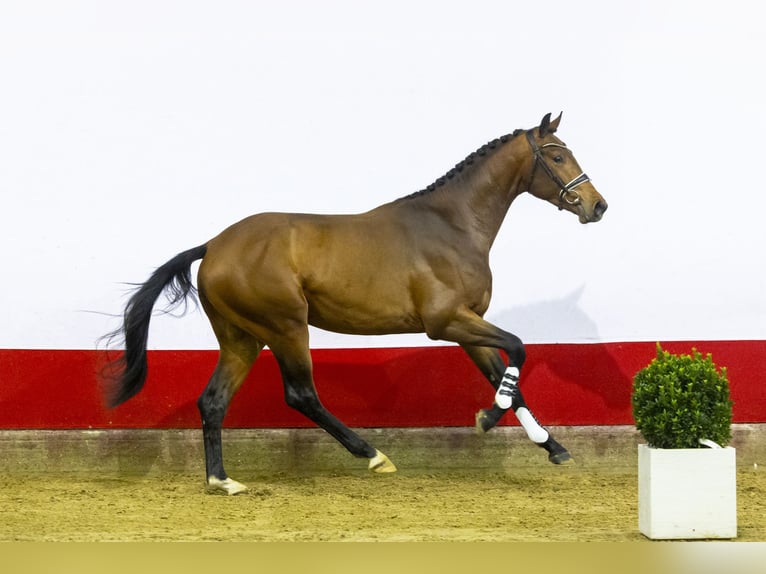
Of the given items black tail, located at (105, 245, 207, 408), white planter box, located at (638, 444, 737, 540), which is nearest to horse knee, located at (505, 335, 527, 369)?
white planter box, located at (638, 444, 737, 540)

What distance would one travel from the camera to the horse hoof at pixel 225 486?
5898 millimetres

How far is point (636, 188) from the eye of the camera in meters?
6.75

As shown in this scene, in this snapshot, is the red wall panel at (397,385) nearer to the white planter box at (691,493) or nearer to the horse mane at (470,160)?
the horse mane at (470,160)

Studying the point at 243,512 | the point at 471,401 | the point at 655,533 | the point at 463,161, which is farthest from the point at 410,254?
the point at 655,533

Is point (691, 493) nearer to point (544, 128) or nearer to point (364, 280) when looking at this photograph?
point (364, 280)

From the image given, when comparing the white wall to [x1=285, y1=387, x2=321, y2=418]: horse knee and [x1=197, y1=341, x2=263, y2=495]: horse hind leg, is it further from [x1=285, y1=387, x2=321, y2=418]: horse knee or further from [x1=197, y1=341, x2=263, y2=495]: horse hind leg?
[x1=285, y1=387, x2=321, y2=418]: horse knee

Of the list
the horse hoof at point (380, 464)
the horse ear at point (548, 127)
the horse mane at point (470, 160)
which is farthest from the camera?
the horse mane at point (470, 160)

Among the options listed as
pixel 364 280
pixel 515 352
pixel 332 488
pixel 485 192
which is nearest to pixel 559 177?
pixel 485 192

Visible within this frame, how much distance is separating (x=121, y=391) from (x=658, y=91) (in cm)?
359

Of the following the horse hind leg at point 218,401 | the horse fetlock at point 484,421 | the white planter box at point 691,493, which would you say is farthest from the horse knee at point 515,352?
the horse hind leg at point 218,401

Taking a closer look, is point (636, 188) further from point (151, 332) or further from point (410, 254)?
point (151, 332)

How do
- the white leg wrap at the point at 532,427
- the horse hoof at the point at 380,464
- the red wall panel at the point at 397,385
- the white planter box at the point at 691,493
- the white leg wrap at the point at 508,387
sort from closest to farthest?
the white planter box at the point at 691,493 < the white leg wrap at the point at 508,387 < the white leg wrap at the point at 532,427 < the horse hoof at the point at 380,464 < the red wall panel at the point at 397,385

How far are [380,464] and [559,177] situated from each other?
180 centimetres

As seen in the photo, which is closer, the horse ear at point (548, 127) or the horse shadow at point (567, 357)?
the horse ear at point (548, 127)
